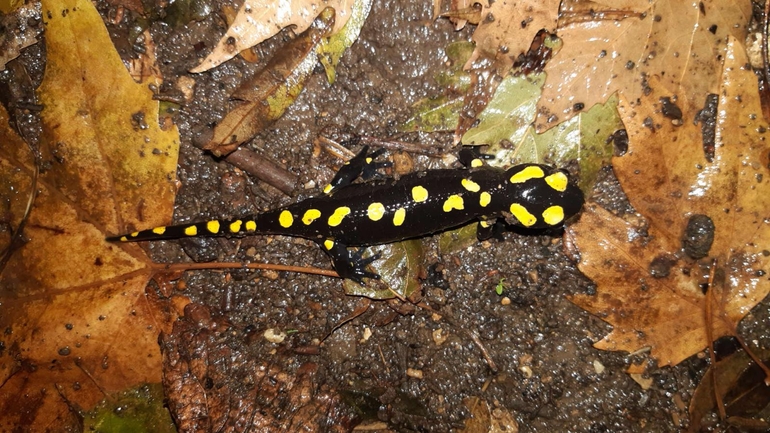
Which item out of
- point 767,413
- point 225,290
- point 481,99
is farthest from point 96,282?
point 767,413

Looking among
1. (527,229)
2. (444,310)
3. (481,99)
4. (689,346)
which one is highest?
(481,99)

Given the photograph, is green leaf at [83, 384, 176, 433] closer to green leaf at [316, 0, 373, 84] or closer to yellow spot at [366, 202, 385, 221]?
yellow spot at [366, 202, 385, 221]

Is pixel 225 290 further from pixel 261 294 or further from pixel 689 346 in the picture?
pixel 689 346

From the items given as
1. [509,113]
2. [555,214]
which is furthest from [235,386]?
[509,113]

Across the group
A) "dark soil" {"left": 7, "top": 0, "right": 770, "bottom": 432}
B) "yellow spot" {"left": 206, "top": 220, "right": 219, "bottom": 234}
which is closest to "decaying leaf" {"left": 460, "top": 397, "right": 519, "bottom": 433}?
"dark soil" {"left": 7, "top": 0, "right": 770, "bottom": 432}

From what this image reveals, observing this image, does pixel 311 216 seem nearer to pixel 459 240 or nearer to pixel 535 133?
pixel 459 240
